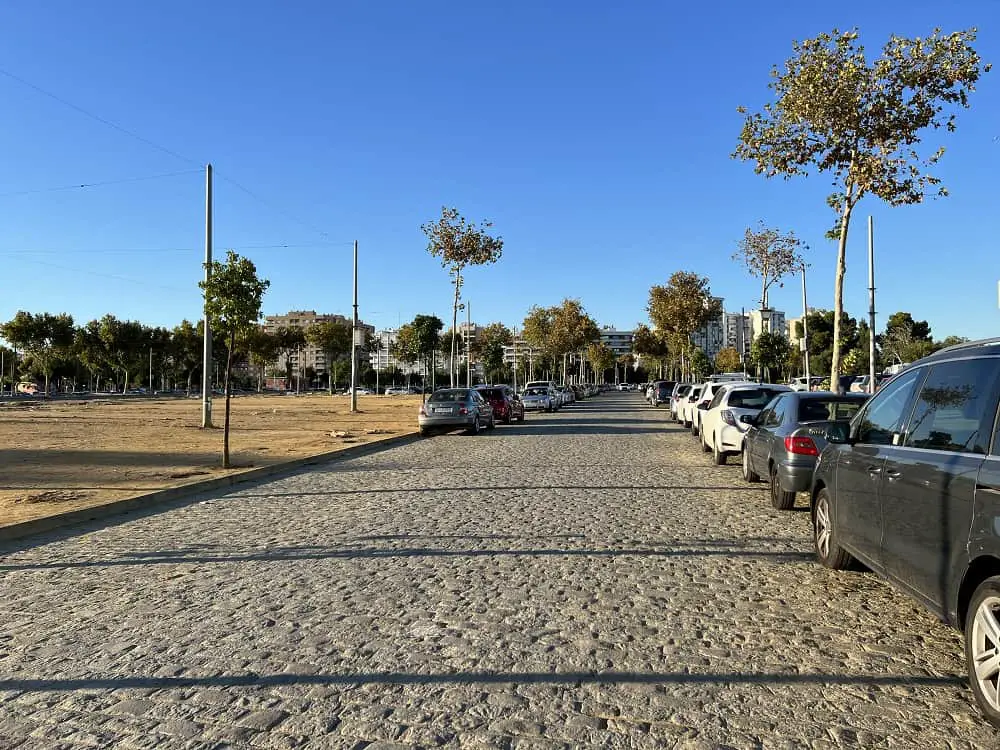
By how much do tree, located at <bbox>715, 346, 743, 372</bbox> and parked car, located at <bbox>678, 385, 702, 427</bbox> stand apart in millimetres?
80235

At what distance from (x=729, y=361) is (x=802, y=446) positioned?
352 feet

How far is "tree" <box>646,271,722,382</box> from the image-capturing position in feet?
194

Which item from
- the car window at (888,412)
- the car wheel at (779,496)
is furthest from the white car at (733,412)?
the car window at (888,412)

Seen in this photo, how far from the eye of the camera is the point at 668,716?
3740 millimetres

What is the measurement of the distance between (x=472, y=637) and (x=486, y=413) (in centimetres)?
2328

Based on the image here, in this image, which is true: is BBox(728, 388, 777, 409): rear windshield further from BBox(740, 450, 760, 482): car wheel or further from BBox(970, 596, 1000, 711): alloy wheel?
BBox(970, 596, 1000, 711): alloy wheel

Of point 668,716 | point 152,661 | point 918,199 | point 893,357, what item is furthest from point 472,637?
point 893,357

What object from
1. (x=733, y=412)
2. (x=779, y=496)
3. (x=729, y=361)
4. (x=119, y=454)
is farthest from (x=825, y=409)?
(x=729, y=361)

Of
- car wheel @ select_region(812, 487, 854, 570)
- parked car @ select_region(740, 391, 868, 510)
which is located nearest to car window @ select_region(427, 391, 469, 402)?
parked car @ select_region(740, 391, 868, 510)

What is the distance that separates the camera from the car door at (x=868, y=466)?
523 centimetres

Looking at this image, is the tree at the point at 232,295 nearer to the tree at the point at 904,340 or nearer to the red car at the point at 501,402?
the red car at the point at 501,402

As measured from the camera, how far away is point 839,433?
593cm

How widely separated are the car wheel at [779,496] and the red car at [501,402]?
75.4ft

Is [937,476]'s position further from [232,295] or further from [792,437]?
[232,295]
